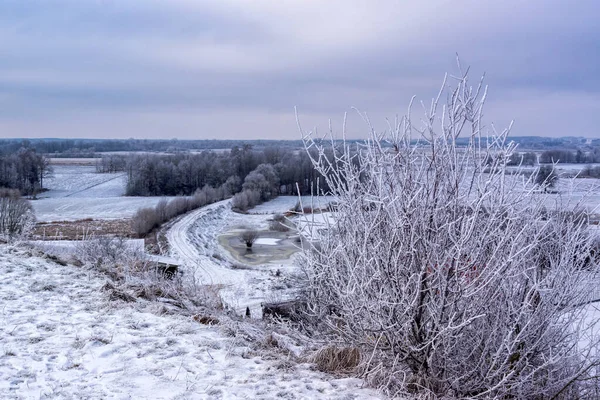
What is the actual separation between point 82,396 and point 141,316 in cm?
218

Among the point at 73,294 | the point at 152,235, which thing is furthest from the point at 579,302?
the point at 152,235

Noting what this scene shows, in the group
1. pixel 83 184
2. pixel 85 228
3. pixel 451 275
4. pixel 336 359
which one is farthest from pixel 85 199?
pixel 451 275

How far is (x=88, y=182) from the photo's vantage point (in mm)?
80375

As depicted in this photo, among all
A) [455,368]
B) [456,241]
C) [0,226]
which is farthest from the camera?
[0,226]

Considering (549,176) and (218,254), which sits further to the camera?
(218,254)

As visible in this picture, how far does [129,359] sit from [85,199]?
62.0 m

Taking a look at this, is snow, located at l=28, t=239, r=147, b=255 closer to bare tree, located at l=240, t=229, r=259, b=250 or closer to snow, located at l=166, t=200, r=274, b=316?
snow, located at l=166, t=200, r=274, b=316

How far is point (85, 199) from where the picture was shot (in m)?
62.1

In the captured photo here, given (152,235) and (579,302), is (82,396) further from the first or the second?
(152,235)

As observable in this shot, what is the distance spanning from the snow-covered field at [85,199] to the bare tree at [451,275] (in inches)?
1823

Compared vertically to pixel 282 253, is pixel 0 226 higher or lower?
higher

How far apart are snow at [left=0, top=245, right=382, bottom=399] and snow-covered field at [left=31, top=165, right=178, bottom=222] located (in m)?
43.2

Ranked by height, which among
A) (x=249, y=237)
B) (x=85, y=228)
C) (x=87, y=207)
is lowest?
(x=249, y=237)

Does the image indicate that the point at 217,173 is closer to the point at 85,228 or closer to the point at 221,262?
the point at 85,228
